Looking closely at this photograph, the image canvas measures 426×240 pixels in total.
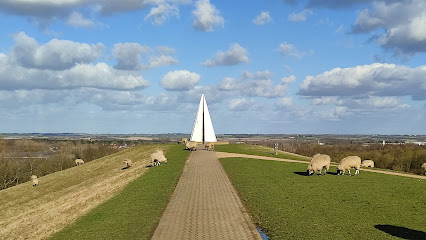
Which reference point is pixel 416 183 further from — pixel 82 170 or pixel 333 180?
pixel 82 170

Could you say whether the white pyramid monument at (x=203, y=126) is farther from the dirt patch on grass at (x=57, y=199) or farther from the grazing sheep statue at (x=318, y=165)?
the grazing sheep statue at (x=318, y=165)

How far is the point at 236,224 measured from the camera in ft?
50.0

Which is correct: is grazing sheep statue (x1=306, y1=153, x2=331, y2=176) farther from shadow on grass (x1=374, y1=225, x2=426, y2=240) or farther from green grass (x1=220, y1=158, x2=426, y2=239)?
shadow on grass (x1=374, y1=225, x2=426, y2=240)

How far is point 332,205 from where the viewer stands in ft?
58.3

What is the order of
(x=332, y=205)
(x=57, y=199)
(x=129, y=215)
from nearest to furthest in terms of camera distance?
(x=332, y=205) → (x=129, y=215) → (x=57, y=199)

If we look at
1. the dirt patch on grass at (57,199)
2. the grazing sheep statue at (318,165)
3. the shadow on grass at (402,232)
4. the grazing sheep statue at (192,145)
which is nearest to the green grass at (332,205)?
the shadow on grass at (402,232)

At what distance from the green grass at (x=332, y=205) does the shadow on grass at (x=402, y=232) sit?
0.12ft

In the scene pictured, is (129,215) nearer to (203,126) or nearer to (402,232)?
(402,232)

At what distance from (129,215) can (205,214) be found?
418 cm

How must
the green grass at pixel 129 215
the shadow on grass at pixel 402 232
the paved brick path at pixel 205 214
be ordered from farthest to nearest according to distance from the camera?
the green grass at pixel 129 215
the paved brick path at pixel 205 214
the shadow on grass at pixel 402 232

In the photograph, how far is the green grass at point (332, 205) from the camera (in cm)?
1379

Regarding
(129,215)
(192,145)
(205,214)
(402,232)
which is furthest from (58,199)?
(402,232)

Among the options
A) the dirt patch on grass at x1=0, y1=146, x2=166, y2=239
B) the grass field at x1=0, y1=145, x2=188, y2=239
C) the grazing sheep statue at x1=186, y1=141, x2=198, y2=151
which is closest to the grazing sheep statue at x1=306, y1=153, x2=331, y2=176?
the grass field at x1=0, y1=145, x2=188, y2=239

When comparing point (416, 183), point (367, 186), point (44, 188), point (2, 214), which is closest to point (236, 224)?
point (367, 186)
